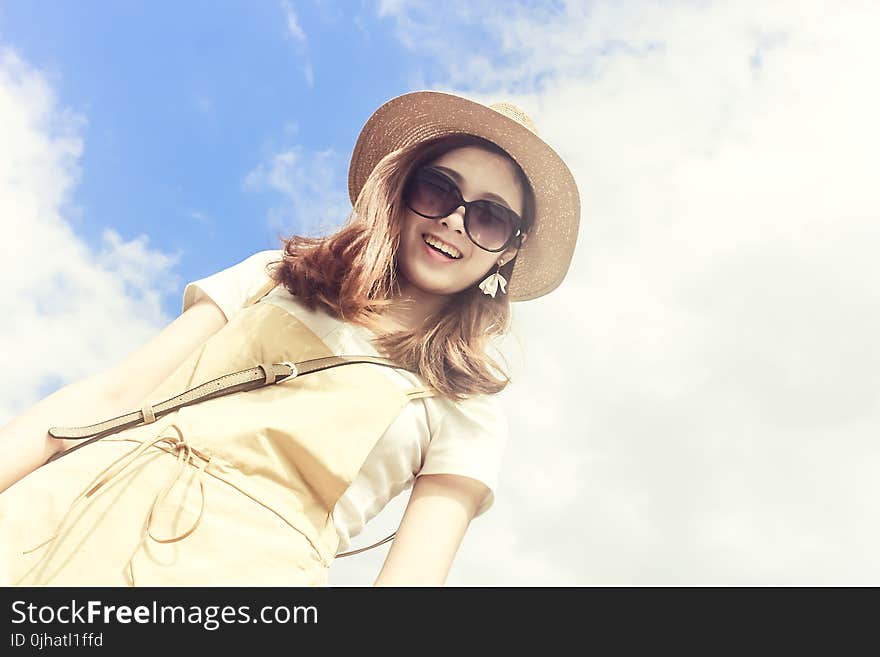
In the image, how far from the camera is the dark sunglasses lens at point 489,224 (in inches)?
96.3

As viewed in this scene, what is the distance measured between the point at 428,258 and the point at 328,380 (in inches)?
23.9

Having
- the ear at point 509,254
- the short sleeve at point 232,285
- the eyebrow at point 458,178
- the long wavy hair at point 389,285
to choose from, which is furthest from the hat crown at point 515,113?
the short sleeve at point 232,285

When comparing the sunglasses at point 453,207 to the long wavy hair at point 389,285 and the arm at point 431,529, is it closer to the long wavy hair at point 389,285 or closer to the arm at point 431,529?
the long wavy hair at point 389,285

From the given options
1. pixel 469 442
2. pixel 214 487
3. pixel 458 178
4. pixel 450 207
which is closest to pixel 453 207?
pixel 450 207

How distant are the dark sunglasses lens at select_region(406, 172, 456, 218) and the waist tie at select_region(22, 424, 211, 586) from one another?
43.9 inches

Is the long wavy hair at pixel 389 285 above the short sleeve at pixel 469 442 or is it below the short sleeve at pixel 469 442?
above

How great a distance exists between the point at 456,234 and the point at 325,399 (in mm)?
774

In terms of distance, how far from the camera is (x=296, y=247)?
244 cm

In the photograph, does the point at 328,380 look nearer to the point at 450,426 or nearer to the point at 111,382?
the point at 450,426

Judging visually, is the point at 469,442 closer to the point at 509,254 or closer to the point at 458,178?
the point at 509,254

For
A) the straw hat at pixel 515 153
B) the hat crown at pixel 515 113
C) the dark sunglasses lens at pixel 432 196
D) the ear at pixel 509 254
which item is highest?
the hat crown at pixel 515 113

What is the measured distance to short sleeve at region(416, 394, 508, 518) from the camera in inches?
85.2
